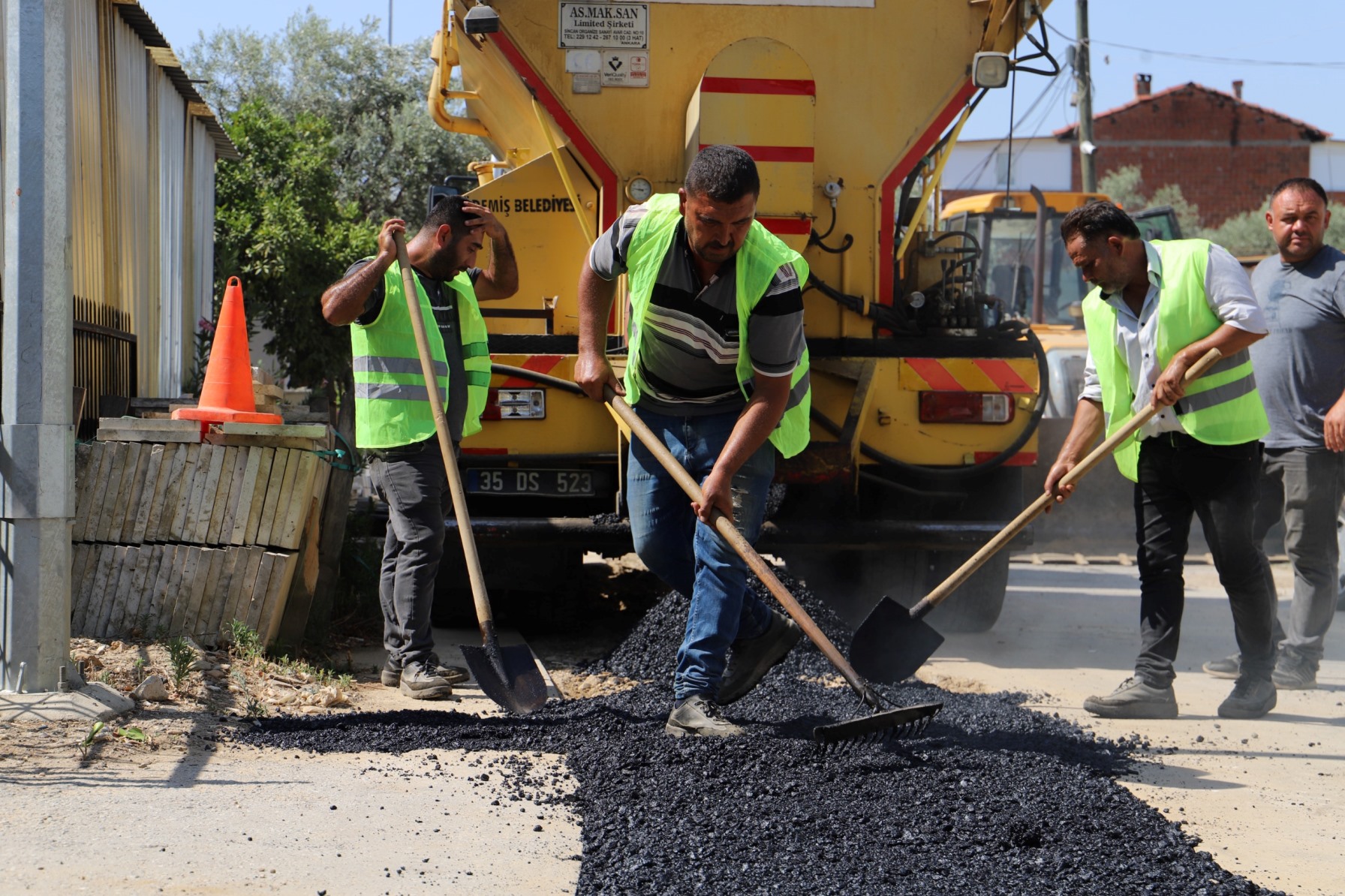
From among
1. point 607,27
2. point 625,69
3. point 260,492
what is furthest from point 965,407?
point 260,492

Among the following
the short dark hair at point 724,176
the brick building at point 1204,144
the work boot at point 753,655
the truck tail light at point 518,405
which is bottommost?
the work boot at point 753,655

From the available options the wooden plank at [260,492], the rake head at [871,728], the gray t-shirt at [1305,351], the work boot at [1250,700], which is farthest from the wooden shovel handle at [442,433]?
the gray t-shirt at [1305,351]

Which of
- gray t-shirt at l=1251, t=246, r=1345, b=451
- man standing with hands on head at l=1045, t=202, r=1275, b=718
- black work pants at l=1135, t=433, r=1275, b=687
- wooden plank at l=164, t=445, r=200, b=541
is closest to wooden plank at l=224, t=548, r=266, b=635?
wooden plank at l=164, t=445, r=200, b=541

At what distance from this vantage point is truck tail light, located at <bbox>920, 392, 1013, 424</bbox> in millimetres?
6004

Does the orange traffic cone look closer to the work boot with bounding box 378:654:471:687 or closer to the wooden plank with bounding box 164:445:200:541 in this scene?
the wooden plank with bounding box 164:445:200:541

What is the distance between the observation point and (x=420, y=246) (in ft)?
16.4

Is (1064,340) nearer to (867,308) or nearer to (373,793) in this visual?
(867,308)

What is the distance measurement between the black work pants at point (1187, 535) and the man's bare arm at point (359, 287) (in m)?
2.81

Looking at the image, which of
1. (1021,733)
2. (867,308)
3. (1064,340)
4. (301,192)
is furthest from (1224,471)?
(301,192)

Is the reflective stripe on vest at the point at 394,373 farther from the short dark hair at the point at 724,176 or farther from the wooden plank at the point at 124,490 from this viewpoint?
the short dark hair at the point at 724,176

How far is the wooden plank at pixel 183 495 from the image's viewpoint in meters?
4.91

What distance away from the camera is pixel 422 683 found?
4676mm

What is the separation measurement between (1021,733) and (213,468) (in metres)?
2.99

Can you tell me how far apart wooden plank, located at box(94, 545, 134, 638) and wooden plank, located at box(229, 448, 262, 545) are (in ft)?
1.25
